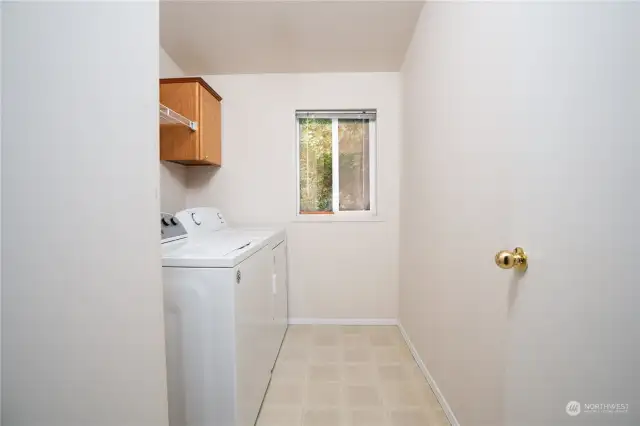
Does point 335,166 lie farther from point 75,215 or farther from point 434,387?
point 75,215

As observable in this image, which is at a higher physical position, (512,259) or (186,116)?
(186,116)

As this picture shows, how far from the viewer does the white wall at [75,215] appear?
60cm

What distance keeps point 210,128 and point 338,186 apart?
4.17 ft

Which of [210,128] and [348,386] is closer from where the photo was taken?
[348,386]

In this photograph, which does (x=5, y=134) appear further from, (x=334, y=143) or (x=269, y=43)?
(x=334, y=143)

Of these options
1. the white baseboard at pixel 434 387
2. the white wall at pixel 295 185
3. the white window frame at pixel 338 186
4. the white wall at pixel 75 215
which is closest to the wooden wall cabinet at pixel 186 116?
the white wall at pixel 295 185

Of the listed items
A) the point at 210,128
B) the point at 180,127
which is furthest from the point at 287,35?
the point at 180,127

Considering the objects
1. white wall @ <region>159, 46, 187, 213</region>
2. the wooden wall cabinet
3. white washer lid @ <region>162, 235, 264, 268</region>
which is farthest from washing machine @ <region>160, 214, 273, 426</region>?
white wall @ <region>159, 46, 187, 213</region>

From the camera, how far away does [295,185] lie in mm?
2703

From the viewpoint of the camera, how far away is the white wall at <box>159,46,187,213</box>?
7.48ft

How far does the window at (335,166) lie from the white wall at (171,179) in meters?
1.10

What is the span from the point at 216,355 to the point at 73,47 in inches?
43.2

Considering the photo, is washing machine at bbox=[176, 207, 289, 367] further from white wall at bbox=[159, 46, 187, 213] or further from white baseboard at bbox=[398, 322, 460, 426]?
white baseboard at bbox=[398, 322, 460, 426]

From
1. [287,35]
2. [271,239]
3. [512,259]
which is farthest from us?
[287,35]
